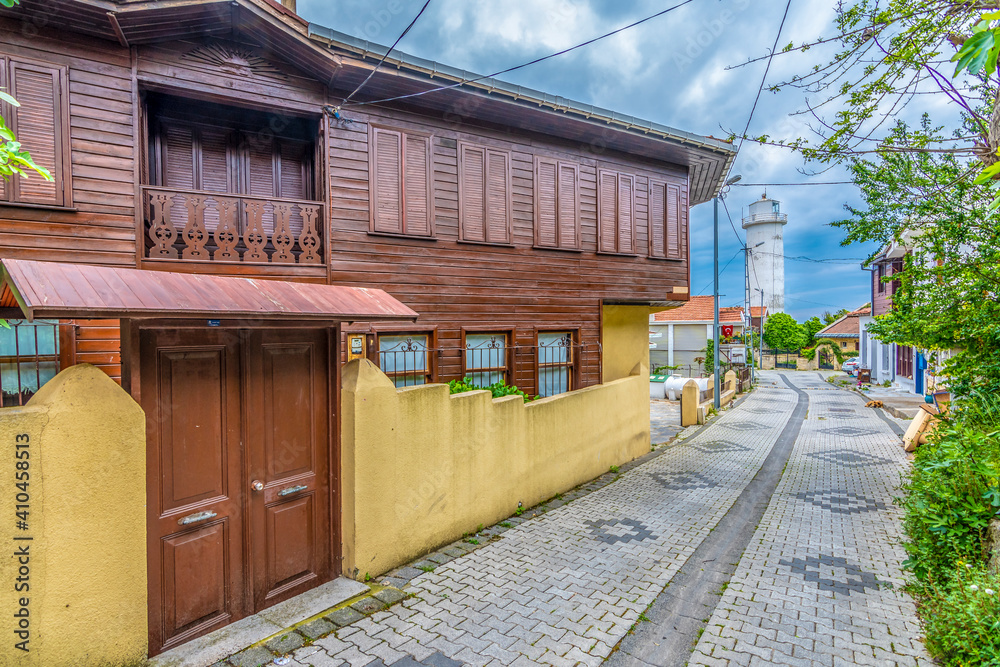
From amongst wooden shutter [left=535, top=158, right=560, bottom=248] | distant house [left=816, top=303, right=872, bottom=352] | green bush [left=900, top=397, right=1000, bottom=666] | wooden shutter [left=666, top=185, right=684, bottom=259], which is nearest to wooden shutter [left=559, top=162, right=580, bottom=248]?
wooden shutter [left=535, top=158, right=560, bottom=248]

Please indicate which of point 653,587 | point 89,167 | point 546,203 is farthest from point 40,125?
point 653,587

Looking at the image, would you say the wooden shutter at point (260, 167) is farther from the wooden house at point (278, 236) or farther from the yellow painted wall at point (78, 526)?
the yellow painted wall at point (78, 526)

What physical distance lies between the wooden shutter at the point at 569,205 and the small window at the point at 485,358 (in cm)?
237

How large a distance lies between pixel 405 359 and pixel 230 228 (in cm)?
303

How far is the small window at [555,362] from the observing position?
9312 mm

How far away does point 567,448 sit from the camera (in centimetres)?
814

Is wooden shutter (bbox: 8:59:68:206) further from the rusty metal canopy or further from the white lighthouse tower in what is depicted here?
the white lighthouse tower

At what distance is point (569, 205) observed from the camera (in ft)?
31.0

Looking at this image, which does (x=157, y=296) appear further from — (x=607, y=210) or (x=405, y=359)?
(x=607, y=210)

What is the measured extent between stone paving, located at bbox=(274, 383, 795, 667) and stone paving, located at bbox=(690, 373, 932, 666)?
28.8 inches

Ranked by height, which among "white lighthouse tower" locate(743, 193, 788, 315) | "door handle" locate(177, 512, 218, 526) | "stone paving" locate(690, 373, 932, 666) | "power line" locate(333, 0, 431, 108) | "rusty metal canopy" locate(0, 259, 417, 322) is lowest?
"stone paving" locate(690, 373, 932, 666)

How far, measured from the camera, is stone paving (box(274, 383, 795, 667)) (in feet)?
12.6

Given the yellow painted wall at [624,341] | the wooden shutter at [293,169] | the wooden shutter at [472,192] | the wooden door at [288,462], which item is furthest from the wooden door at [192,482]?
the yellow painted wall at [624,341]

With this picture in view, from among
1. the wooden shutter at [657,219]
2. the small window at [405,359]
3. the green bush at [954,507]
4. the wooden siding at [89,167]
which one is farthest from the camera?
the wooden shutter at [657,219]
